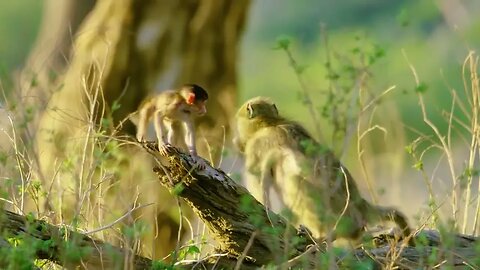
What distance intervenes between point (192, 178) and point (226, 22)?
150 inches

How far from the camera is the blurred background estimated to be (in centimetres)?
471

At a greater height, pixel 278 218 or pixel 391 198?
pixel 278 218

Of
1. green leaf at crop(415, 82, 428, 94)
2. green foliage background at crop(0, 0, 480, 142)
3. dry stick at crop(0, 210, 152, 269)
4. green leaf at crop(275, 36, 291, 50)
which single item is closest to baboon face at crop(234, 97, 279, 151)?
green leaf at crop(275, 36, 291, 50)

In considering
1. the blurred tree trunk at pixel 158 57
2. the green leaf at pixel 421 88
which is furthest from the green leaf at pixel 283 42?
the blurred tree trunk at pixel 158 57

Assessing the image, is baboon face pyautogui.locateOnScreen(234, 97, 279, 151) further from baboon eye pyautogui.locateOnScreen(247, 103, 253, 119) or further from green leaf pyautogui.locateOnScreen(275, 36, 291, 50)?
green leaf pyautogui.locateOnScreen(275, 36, 291, 50)

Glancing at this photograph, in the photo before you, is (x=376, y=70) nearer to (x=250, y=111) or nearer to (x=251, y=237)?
(x=250, y=111)

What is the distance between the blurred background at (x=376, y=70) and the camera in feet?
15.4

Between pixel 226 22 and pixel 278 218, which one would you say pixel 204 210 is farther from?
pixel 226 22

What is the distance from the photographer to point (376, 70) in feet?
20.4

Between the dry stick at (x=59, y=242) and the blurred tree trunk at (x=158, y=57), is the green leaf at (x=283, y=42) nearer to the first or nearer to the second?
the dry stick at (x=59, y=242)

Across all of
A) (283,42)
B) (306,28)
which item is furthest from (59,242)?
(306,28)

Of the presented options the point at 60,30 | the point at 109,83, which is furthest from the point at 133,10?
the point at 60,30

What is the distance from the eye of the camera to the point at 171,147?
3969mm

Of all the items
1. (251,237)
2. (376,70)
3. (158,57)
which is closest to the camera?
(251,237)
